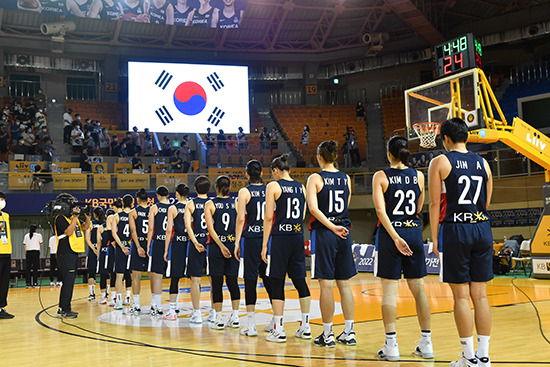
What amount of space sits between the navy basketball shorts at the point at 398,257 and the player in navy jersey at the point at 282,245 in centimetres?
116

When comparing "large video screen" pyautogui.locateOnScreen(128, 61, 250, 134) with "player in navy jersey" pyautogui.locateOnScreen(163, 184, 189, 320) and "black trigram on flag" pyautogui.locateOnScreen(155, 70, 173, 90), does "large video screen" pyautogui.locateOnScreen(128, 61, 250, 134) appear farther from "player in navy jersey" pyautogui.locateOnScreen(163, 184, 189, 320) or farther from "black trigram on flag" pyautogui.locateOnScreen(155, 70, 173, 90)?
"player in navy jersey" pyautogui.locateOnScreen(163, 184, 189, 320)

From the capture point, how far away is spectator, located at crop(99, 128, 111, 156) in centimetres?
2283

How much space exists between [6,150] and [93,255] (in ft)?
40.6

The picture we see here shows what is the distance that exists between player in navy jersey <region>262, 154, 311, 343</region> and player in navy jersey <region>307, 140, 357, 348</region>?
1.39 feet

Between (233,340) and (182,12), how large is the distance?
71.5 ft

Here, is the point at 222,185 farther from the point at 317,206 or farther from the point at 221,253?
the point at 317,206

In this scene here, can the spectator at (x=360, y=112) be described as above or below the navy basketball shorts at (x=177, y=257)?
above

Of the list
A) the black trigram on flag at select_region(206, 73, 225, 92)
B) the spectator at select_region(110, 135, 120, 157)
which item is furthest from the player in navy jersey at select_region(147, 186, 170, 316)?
the black trigram on flag at select_region(206, 73, 225, 92)

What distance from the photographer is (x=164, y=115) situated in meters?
27.2

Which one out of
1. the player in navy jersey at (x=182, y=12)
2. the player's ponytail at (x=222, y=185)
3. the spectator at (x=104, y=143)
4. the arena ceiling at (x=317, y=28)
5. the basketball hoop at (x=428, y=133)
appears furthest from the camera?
the arena ceiling at (x=317, y=28)

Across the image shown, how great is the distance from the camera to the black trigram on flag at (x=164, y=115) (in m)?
27.2

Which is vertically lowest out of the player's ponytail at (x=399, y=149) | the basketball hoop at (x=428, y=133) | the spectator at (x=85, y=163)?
the player's ponytail at (x=399, y=149)

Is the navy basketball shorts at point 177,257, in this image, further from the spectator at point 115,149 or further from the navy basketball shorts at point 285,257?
the spectator at point 115,149

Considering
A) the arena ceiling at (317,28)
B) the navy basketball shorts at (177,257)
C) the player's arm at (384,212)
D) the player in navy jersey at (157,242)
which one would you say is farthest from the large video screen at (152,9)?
the player's arm at (384,212)
